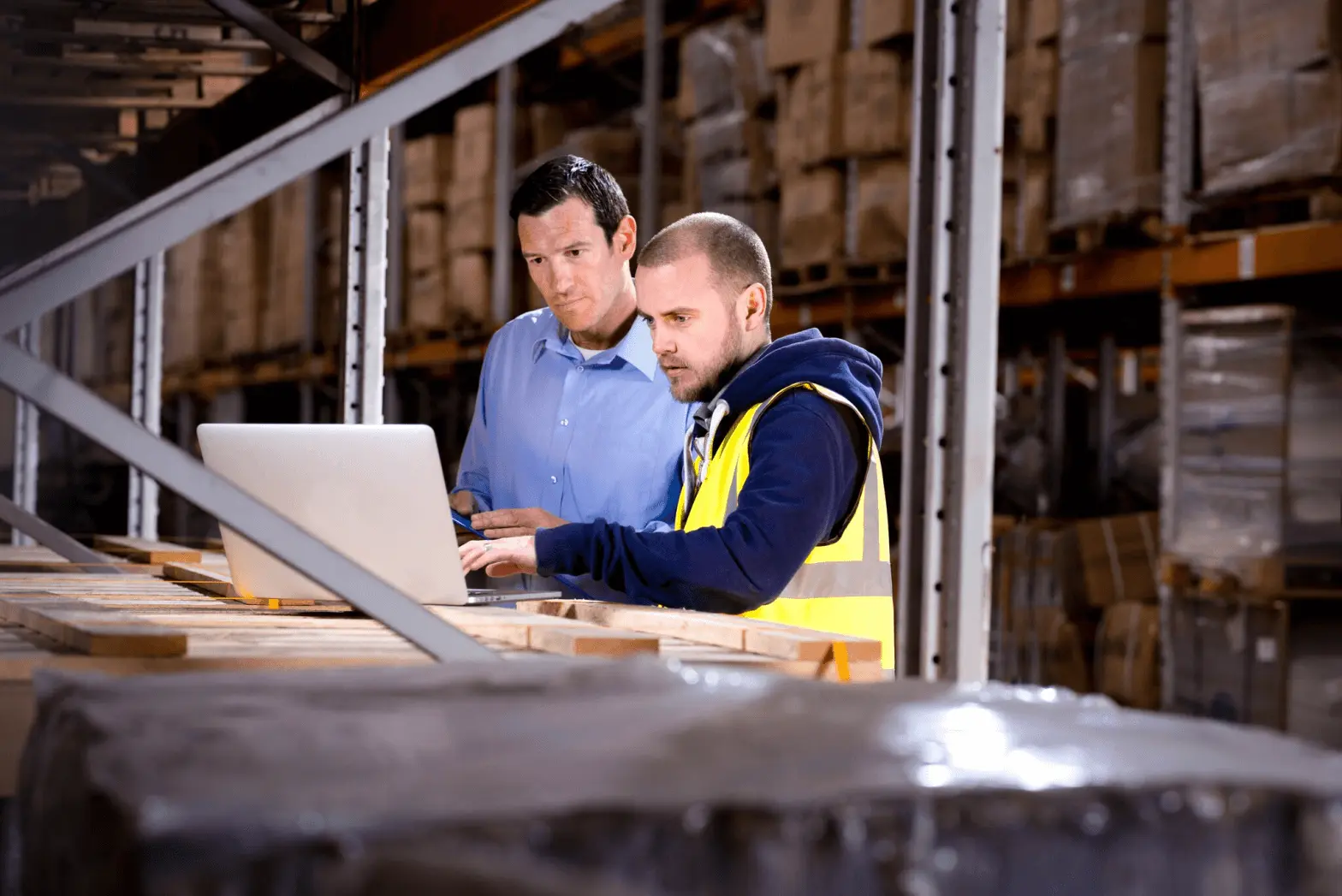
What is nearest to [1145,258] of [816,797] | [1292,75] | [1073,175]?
[1073,175]

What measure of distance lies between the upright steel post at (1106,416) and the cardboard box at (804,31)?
1.63 metres

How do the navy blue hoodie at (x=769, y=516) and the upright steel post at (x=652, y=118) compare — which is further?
the upright steel post at (x=652, y=118)

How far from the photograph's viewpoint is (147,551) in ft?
12.9

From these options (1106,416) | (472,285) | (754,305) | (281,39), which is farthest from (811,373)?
(472,285)

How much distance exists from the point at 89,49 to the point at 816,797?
6183 mm

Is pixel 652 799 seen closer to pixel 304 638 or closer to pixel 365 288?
pixel 304 638

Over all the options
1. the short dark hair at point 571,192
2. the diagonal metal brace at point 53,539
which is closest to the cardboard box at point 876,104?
the short dark hair at point 571,192

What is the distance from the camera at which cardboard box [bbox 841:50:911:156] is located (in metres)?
6.40

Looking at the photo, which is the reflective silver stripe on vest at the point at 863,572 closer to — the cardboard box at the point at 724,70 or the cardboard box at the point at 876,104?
the cardboard box at the point at 876,104

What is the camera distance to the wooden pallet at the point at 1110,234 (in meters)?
5.88

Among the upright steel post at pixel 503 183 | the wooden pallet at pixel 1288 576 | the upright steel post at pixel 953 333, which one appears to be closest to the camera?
the upright steel post at pixel 953 333

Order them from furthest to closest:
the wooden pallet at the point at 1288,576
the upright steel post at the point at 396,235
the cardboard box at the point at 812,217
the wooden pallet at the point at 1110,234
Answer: the upright steel post at the point at 396,235 → the cardboard box at the point at 812,217 → the wooden pallet at the point at 1110,234 → the wooden pallet at the point at 1288,576

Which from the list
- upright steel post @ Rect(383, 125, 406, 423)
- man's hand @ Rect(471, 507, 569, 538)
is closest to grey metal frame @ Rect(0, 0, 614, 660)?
man's hand @ Rect(471, 507, 569, 538)

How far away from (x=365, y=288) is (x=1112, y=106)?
3.08m
